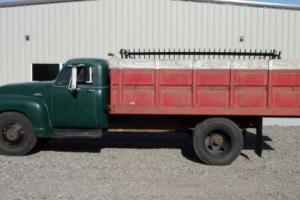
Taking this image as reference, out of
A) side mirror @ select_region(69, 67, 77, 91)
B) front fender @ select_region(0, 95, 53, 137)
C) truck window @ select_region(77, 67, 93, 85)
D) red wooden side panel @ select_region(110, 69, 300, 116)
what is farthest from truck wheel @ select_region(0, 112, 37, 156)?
red wooden side panel @ select_region(110, 69, 300, 116)

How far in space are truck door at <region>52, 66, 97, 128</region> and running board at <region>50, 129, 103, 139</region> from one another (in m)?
0.09

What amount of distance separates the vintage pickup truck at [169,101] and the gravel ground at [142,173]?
52 cm

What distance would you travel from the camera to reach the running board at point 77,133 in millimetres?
10773

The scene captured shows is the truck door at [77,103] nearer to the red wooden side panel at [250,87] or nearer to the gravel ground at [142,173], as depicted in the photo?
the gravel ground at [142,173]

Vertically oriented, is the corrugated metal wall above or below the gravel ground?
above

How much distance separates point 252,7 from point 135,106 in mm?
8077

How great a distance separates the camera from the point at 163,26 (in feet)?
56.1

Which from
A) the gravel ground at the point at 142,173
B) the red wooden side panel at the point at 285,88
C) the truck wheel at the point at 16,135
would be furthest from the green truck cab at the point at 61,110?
the red wooden side panel at the point at 285,88

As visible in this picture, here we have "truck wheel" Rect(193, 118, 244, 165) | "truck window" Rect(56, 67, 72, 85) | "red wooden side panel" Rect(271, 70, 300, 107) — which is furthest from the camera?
"truck window" Rect(56, 67, 72, 85)

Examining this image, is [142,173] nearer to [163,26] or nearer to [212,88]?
[212,88]

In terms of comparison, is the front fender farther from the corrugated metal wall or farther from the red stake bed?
the corrugated metal wall

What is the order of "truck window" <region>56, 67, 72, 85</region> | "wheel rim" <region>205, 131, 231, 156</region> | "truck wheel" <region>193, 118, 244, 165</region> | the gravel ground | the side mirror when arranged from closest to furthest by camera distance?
the gravel ground
"truck wheel" <region>193, 118, 244, 165</region>
"wheel rim" <region>205, 131, 231, 156</region>
the side mirror
"truck window" <region>56, 67, 72, 85</region>

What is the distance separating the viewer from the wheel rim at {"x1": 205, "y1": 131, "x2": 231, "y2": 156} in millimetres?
10570

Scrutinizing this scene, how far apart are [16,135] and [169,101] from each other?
314 centimetres
